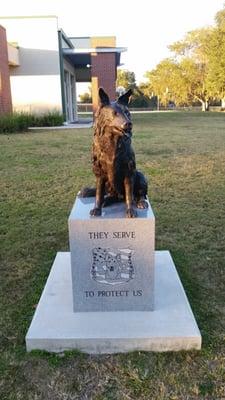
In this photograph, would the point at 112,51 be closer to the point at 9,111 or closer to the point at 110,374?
the point at 9,111

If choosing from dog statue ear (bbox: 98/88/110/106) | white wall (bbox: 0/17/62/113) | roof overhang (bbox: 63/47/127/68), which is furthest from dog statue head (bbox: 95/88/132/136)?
roof overhang (bbox: 63/47/127/68)

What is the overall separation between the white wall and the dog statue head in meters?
20.7

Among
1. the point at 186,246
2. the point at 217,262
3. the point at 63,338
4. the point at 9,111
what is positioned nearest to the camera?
the point at 63,338

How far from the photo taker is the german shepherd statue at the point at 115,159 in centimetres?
245

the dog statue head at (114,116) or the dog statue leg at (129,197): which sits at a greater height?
the dog statue head at (114,116)

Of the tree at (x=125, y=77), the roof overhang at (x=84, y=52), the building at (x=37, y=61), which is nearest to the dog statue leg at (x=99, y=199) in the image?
the building at (x=37, y=61)

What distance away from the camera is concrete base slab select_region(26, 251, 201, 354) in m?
2.63

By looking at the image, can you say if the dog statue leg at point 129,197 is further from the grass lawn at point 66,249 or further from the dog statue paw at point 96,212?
the grass lawn at point 66,249

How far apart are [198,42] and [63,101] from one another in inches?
1039

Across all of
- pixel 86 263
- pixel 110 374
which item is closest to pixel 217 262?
pixel 86 263

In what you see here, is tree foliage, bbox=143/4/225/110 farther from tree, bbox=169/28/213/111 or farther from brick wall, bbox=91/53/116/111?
brick wall, bbox=91/53/116/111

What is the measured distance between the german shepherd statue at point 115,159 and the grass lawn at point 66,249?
3.27 ft

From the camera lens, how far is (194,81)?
4431 centimetres

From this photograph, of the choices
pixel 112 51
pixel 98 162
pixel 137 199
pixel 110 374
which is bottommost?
pixel 110 374
